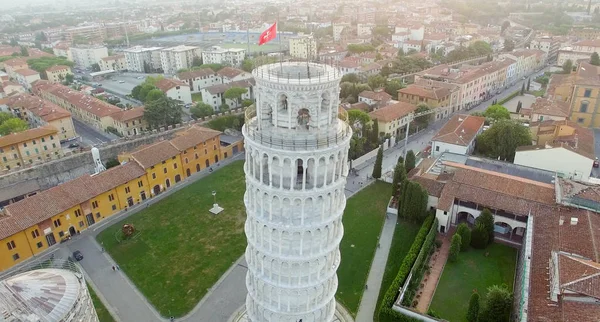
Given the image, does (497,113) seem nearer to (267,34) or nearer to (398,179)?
(398,179)

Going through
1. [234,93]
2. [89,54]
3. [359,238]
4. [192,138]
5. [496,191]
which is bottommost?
[359,238]

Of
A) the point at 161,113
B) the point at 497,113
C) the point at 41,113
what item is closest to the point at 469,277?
the point at 497,113

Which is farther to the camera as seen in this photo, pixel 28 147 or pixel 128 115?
pixel 128 115

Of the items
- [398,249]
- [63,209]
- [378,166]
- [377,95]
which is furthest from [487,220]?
[63,209]

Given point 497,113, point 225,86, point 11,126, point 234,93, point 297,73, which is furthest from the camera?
point 225,86

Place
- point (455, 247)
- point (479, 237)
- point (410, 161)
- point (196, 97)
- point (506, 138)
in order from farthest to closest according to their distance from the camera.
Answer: point (196, 97)
point (506, 138)
point (410, 161)
point (479, 237)
point (455, 247)

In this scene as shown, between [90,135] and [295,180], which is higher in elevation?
[295,180]

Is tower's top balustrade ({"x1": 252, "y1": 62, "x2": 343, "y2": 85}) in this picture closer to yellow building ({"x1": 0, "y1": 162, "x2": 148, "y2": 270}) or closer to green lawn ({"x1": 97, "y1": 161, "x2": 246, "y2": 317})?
green lawn ({"x1": 97, "y1": 161, "x2": 246, "y2": 317})
